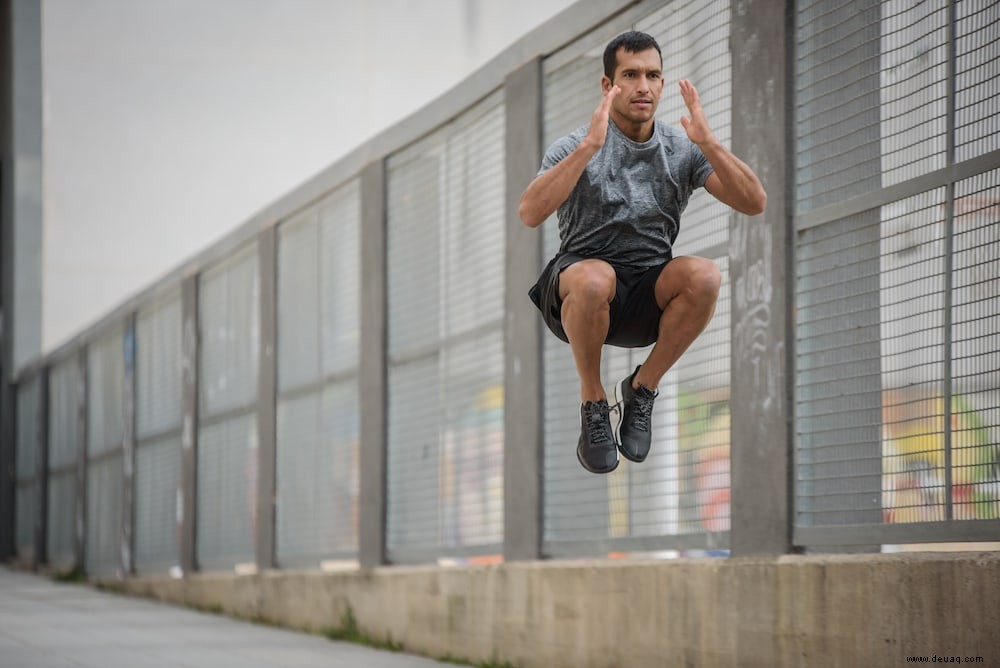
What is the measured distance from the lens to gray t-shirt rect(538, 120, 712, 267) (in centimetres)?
480

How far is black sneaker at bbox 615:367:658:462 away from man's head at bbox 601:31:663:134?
1.09 metres

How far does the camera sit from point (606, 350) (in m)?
9.84

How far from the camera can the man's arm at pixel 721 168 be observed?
4.50 meters

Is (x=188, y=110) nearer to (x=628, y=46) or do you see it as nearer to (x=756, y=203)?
(x=756, y=203)

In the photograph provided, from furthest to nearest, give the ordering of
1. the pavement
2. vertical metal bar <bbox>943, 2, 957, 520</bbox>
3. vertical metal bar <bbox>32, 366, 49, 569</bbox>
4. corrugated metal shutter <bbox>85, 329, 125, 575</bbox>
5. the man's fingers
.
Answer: vertical metal bar <bbox>32, 366, 49, 569</bbox> → corrugated metal shutter <bbox>85, 329, 125, 575</bbox> → the pavement → vertical metal bar <bbox>943, 2, 957, 520</bbox> → the man's fingers

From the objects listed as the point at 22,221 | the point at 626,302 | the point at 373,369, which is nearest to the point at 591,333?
the point at 626,302

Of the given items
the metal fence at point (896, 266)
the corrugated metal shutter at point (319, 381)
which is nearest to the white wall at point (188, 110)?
the corrugated metal shutter at point (319, 381)

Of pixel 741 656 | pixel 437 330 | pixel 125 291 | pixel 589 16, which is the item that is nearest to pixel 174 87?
pixel 125 291

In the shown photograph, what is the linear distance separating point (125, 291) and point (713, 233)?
28.5 m

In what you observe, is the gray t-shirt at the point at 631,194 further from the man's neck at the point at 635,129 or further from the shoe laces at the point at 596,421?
the shoe laces at the point at 596,421

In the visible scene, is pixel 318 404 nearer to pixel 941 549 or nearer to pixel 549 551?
pixel 549 551

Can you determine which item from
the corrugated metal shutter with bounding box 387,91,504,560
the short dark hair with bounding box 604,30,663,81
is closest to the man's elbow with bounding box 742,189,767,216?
the short dark hair with bounding box 604,30,663,81

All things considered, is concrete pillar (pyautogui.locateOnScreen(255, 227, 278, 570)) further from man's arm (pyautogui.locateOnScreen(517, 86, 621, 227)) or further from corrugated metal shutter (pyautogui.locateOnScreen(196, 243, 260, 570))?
man's arm (pyautogui.locateOnScreen(517, 86, 621, 227))

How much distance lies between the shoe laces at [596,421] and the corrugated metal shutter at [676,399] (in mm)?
3406
